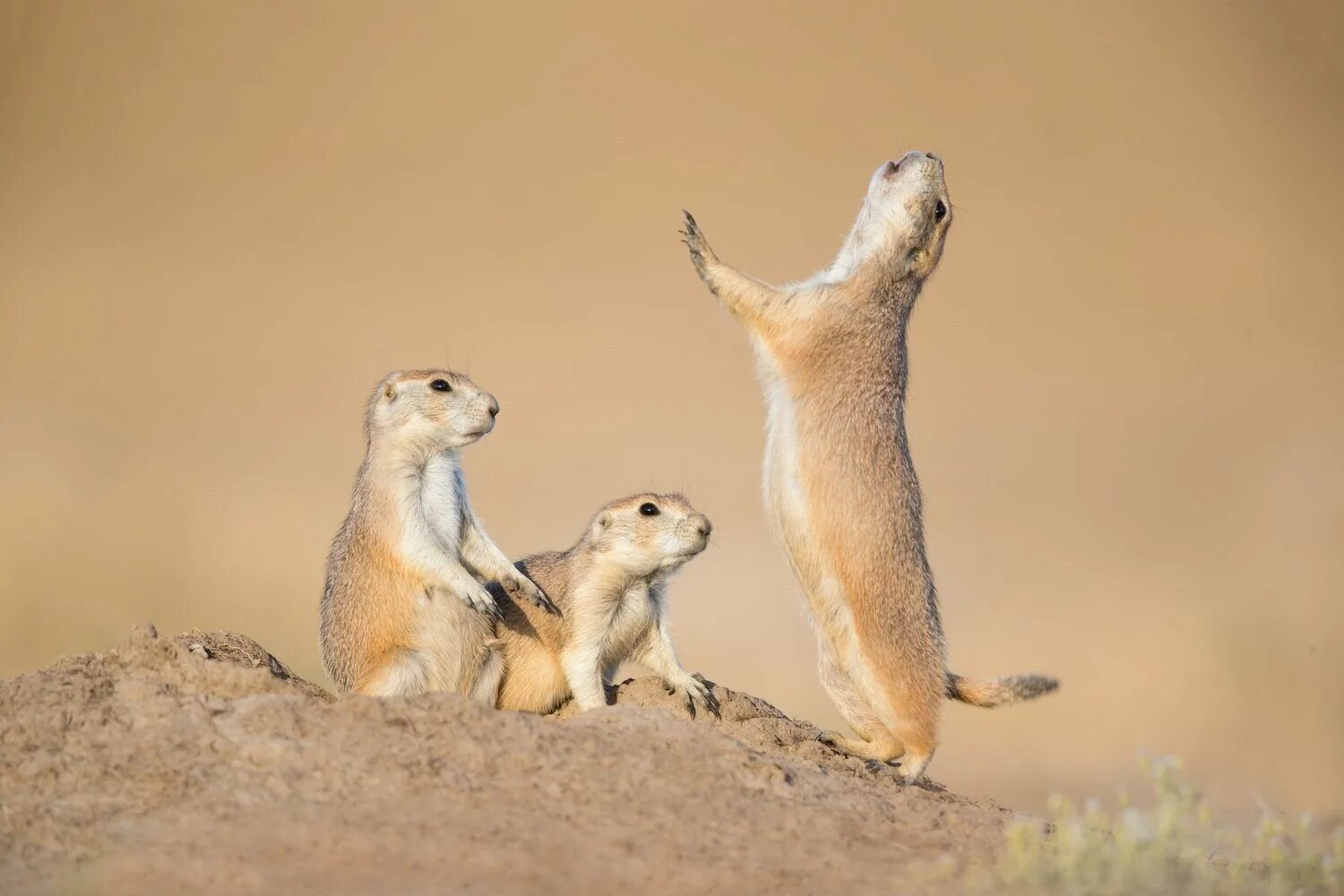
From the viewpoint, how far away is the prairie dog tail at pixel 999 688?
8445mm

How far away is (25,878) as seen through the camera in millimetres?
5297

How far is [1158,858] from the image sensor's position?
5.38 m

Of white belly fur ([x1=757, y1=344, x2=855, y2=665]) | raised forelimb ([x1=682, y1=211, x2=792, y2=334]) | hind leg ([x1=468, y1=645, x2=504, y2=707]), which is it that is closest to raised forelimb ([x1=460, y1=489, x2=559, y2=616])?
hind leg ([x1=468, y1=645, x2=504, y2=707])

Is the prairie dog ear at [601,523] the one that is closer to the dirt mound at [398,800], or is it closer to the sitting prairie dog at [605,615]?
the sitting prairie dog at [605,615]

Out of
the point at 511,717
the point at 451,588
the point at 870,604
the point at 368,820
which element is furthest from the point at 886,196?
the point at 368,820

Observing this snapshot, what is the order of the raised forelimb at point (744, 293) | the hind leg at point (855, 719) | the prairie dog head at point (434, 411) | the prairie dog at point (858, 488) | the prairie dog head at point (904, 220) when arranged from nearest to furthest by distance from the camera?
the prairie dog at point (858, 488), the hind leg at point (855, 719), the prairie dog head at point (434, 411), the raised forelimb at point (744, 293), the prairie dog head at point (904, 220)

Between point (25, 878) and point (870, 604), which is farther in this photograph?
point (870, 604)

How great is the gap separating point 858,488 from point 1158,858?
11.3 feet

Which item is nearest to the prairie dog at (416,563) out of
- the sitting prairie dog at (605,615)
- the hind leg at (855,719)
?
the sitting prairie dog at (605,615)

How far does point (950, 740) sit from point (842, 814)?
11.3m

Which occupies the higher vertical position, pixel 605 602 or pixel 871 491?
pixel 871 491

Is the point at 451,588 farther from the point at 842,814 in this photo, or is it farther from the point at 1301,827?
the point at 1301,827

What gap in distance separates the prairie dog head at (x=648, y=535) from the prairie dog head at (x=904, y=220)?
2004 millimetres

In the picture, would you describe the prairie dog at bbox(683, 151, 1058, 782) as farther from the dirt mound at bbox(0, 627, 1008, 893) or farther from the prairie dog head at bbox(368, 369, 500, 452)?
the prairie dog head at bbox(368, 369, 500, 452)
